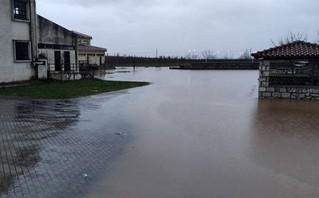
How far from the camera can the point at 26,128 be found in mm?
10000

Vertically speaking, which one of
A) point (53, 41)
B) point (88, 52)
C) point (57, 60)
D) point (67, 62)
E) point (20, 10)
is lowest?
point (67, 62)

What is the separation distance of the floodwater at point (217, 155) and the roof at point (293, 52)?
15.9 ft

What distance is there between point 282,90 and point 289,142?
10162 millimetres

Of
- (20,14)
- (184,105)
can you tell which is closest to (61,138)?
(184,105)

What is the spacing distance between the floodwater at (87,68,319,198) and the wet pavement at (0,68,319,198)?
0.06ft

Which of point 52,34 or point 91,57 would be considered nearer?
point 52,34

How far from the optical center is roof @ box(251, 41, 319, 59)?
59.2 feet

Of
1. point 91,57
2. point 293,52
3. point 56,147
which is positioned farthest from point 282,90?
point 91,57

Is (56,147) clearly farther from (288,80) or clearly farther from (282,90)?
(288,80)

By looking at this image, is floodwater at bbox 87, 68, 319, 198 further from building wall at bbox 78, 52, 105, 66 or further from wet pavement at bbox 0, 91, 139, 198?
building wall at bbox 78, 52, 105, 66

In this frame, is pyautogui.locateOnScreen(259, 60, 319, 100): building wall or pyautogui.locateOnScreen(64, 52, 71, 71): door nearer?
pyautogui.locateOnScreen(259, 60, 319, 100): building wall

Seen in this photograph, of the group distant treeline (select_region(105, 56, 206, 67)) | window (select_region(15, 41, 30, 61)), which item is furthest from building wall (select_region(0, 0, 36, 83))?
distant treeline (select_region(105, 56, 206, 67))

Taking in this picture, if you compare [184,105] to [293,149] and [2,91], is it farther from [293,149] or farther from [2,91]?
[2,91]

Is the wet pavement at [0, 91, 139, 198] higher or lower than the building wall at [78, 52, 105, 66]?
lower
